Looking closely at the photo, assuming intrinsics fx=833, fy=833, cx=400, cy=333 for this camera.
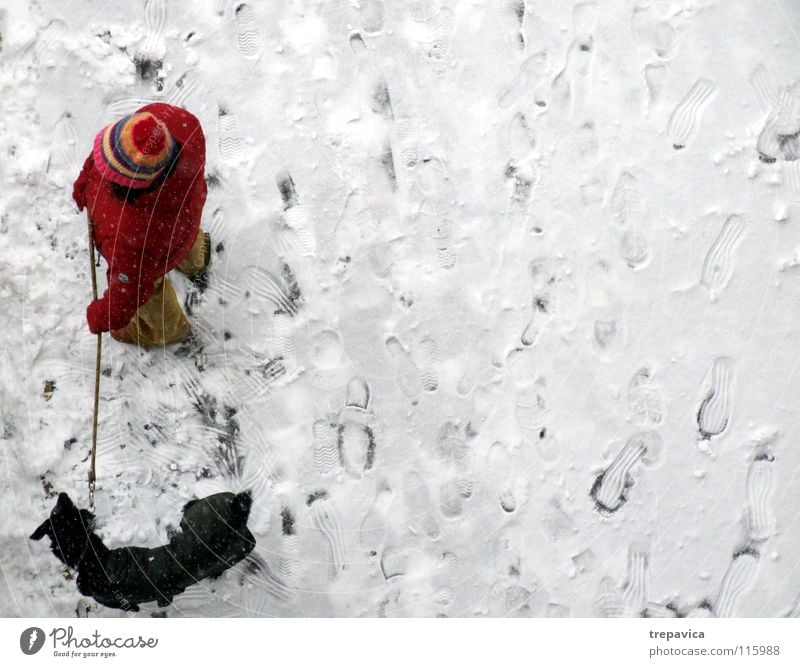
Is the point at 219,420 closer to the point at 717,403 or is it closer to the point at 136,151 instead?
the point at 136,151

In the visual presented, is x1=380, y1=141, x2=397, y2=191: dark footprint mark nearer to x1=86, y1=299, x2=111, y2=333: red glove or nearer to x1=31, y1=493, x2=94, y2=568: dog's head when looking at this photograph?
x1=86, y1=299, x2=111, y2=333: red glove

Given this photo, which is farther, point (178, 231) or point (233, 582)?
point (233, 582)

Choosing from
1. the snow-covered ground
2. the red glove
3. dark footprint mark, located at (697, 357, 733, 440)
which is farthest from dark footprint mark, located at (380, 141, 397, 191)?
dark footprint mark, located at (697, 357, 733, 440)

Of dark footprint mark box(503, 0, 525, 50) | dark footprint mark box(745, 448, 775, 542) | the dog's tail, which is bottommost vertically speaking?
dark footprint mark box(745, 448, 775, 542)

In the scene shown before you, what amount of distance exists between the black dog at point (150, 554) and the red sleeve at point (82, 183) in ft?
1.67

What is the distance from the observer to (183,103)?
59.9 inches

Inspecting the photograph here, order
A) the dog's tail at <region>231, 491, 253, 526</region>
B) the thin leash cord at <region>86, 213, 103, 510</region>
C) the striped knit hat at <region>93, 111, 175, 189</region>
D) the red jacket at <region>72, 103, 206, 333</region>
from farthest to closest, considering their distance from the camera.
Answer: the dog's tail at <region>231, 491, 253, 526</region>, the thin leash cord at <region>86, 213, 103, 510</region>, the red jacket at <region>72, 103, 206, 333</region>, the striped knit hat at <region>93, 111, 175, 189</region>

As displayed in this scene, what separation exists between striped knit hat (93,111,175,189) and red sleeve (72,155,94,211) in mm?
178

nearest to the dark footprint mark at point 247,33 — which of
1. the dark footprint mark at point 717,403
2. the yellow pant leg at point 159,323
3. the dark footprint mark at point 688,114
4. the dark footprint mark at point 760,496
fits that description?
the yellow pant leg at point 159,323

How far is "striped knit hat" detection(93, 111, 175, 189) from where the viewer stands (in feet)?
3.61

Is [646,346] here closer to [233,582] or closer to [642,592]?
[642,592]

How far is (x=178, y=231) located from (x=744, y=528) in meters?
1.11

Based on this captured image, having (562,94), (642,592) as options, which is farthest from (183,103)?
(642,592)

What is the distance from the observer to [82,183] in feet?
4.29
